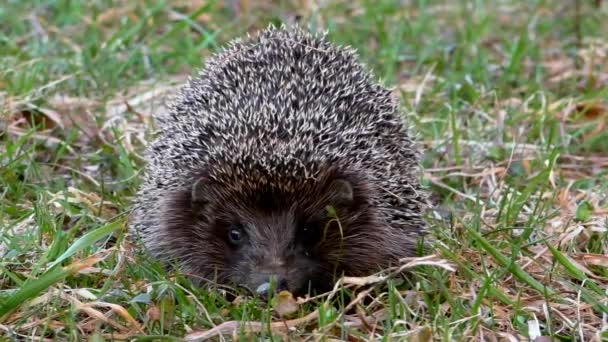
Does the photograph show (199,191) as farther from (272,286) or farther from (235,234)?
(272,286)

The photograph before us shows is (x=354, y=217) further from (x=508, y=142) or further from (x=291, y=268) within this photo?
(x=508, y=142)

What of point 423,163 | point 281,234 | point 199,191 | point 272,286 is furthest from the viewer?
point 423,163

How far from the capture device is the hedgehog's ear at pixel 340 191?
5.35 metres

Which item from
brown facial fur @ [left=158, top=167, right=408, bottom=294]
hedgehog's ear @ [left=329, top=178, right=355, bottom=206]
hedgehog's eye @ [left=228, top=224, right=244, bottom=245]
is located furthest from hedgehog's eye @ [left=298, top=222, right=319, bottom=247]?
hedgehog's eye @ [left=228, top=224, right=244, bottom=245]

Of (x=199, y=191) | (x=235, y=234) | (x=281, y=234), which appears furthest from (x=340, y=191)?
(x=199, y=191)

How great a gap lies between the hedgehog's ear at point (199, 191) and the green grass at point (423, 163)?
0.43 metres

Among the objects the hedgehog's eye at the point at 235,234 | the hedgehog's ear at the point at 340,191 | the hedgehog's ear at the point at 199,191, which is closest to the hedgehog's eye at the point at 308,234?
the hedgehog's ear at the point at 340,191

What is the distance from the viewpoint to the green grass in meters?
4.83

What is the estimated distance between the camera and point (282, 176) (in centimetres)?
519

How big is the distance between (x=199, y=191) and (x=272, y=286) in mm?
869

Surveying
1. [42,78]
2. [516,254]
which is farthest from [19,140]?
[516,254]

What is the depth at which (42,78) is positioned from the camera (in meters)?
7.99

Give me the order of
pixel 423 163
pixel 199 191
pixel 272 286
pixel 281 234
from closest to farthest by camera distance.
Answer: pixel 272 286
pixel 281 234
pixel 199 191
pixel 423 163

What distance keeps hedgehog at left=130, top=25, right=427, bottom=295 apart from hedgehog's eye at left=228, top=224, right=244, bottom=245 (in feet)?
0.04
